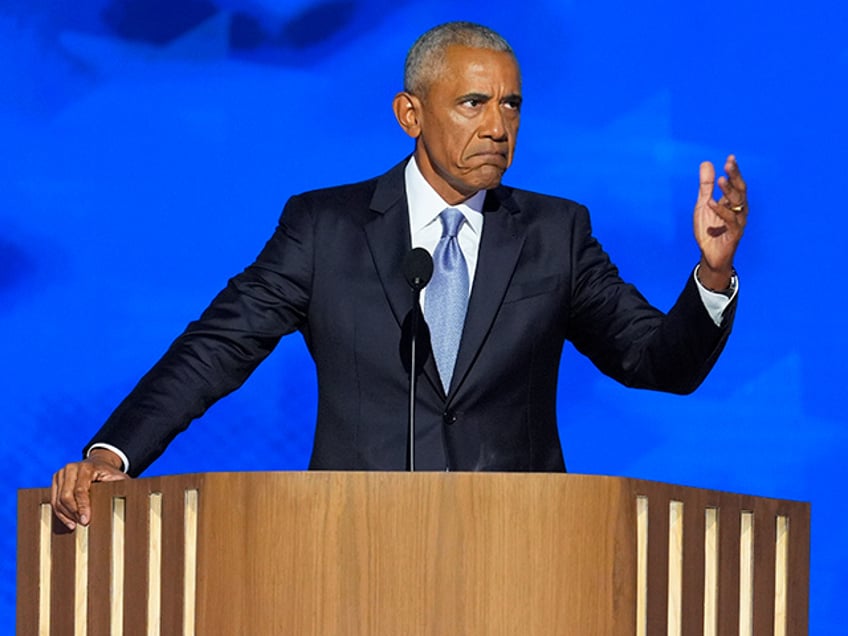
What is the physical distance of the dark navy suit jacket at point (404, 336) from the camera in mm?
3068

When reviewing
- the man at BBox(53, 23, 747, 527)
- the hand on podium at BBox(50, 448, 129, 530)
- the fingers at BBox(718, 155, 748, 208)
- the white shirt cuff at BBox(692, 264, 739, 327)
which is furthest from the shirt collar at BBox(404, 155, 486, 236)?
the hand on podium at BBox(50, 448, 129, 530)

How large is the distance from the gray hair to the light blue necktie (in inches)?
11.5

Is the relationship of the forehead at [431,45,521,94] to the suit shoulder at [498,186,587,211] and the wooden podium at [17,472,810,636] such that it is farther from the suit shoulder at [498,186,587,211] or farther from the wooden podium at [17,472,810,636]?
the wooden podium at [17,472,810,636]

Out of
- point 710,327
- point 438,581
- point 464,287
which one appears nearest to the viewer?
point 438,581

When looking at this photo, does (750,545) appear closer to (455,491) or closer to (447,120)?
(455,491)

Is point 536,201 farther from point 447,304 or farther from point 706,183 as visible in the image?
point 706,183

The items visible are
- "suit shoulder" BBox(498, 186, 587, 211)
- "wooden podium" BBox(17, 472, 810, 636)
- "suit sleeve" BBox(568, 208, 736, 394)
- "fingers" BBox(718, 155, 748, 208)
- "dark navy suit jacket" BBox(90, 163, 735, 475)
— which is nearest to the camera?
"wooden podium" BBox(17, 472, 810, 636)

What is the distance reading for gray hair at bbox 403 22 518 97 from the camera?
10.5ft

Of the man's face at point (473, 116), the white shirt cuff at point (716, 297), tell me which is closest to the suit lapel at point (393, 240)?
the man's face at point (473, 116)

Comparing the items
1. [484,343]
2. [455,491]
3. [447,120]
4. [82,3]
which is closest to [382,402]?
[484,343]

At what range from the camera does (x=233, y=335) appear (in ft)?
10.5

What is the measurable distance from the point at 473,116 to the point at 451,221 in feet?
0.63

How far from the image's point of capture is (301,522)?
2469mm

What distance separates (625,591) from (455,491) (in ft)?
0.87
